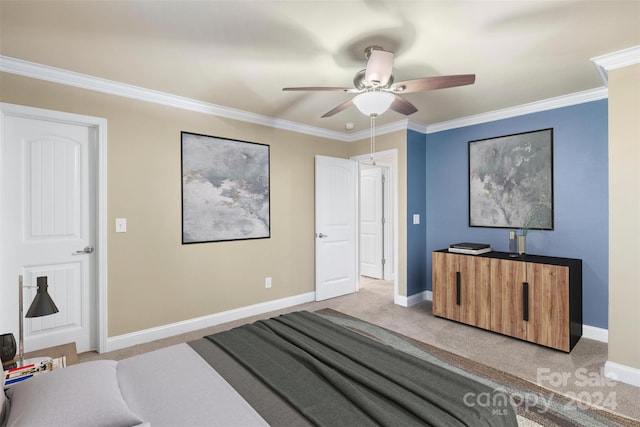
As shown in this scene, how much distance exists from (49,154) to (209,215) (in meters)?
1.44

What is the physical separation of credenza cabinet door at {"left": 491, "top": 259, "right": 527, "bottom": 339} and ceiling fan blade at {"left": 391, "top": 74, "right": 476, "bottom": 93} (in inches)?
79.4

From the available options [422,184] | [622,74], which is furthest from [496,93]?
[422,184]

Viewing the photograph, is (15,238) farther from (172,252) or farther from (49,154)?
(172,252)

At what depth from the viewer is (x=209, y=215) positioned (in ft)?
11.6

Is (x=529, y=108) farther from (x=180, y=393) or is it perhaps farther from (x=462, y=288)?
(x=180, y=393)

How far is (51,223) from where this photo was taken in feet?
8.95

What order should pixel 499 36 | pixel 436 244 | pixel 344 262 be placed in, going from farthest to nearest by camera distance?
1. pixel 344 262
2. pixel 436 244
3. pixel 499 36

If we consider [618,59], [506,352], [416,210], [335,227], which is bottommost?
[506,352]

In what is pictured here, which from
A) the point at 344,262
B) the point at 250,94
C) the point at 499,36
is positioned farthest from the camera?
the point at 344,262

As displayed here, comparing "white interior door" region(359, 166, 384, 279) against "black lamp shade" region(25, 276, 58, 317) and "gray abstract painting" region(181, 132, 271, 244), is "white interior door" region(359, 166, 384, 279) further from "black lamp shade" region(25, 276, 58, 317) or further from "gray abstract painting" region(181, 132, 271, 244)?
"black lamp shade" region(25, 276, 58, 317)

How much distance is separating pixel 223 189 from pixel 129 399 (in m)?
2.56

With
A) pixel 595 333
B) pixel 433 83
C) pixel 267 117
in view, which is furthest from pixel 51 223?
pixel 595 333

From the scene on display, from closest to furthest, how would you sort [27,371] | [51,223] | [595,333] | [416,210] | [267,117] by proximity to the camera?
[27,371], [51,223], [595,333], [267,117], [416,210]

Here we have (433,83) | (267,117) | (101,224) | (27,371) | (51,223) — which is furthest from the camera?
(267,117)
